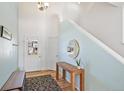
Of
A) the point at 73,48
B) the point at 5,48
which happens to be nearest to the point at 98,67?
the point at 73,48

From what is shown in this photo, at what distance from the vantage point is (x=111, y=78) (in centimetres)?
307

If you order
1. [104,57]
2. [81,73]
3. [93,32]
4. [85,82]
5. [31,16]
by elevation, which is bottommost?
[85,82]

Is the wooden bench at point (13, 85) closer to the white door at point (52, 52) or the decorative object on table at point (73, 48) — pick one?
the decorative object on table at point (73, 48)

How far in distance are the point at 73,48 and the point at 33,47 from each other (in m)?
3.13

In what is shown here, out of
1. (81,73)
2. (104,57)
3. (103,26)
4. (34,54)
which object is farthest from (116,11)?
(34,54)

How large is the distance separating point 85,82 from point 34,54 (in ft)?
13.4

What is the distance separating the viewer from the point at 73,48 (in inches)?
198

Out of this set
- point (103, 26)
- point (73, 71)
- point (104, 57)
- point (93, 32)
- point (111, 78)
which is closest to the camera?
point (111, 78)

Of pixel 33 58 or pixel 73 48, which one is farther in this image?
A: pixel 33 58

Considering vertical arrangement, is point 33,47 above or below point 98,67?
above

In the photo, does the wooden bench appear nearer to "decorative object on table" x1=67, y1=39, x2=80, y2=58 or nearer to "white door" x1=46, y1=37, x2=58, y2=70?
"decorative object on table" x1=67, y1=39, x2=80, y2=58

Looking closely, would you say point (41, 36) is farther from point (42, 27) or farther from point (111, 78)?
point (111, 78)

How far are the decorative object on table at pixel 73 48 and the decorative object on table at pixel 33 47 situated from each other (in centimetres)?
269

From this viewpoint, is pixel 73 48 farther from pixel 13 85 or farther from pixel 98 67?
pixel 13 85
